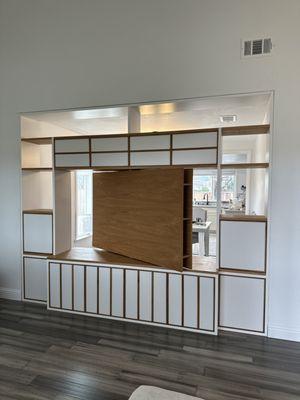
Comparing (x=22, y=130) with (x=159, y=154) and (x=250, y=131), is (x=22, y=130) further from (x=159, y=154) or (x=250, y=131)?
(x=250, y=131)

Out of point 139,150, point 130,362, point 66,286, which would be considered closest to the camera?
point 130,362

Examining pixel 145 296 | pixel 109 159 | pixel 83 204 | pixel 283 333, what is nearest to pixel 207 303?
pixel 145 296

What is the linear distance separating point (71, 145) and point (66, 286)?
66.9 inches

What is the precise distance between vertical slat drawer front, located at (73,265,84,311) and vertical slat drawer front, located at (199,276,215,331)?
1383mm

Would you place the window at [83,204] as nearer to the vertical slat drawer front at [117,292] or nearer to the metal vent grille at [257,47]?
the vertical slat drawer front at [117,292]

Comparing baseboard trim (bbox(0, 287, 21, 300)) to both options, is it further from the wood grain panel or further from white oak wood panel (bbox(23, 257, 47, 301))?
the wood grain panel

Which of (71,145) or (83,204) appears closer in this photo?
(71,145)

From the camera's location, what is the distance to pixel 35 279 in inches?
143

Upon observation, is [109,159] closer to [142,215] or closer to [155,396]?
[142,215]

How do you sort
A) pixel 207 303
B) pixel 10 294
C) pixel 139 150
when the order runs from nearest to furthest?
pixel 207 303 → pixel 139 150 → pixel 10 294

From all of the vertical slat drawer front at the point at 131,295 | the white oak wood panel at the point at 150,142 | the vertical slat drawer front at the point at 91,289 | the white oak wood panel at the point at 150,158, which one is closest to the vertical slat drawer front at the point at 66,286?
the vertical slat drawer front at the point at 91,289

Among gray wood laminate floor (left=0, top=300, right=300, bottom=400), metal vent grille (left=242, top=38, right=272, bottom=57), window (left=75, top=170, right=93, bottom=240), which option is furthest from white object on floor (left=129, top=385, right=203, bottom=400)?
window (left=75, top=170, right=93, bottom=240)

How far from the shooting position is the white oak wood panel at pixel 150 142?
3.05m

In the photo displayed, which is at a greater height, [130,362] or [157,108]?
[157,108]
